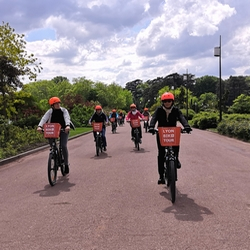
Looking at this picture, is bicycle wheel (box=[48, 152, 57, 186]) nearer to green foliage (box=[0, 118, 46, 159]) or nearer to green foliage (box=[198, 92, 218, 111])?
green foliage (box=[0, 118, 46, 159])

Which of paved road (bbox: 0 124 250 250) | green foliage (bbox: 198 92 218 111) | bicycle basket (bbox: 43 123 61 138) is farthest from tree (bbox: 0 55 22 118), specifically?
green foliage (bbox: 198 92 218 111)

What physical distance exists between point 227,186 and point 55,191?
3499 mm

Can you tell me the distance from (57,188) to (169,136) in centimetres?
273

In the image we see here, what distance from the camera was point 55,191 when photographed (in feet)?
23.0

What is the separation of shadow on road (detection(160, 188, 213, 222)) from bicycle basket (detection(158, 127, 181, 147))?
1.00 m

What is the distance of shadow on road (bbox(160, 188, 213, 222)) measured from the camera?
201 inches

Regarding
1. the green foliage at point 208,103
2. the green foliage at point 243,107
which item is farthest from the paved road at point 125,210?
the green foliage at point 208,103

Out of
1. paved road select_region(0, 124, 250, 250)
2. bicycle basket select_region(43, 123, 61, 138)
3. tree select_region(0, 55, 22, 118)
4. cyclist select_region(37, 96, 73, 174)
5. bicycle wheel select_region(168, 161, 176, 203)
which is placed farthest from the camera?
tree select_region(0, 55, 22, 118)

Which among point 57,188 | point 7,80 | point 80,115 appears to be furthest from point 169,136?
point 80,115

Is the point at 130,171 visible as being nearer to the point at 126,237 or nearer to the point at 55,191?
the point at 55,191

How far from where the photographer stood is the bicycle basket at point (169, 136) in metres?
6.07

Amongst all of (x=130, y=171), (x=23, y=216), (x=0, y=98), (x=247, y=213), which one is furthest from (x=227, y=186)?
(x=0, y=98)

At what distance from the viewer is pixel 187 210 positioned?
545cm

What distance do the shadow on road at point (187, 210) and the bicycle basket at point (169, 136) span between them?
100 centimetres
